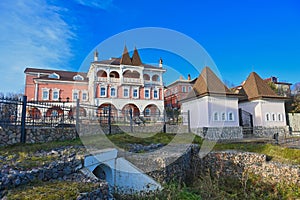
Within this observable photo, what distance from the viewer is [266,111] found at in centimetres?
1856

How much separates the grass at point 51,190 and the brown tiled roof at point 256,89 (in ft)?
60.6

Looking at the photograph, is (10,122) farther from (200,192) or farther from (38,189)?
(200,192)

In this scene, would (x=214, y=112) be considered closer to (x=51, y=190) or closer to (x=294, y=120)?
(x=294, y=120)

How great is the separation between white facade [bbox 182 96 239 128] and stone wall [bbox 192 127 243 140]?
0.34m

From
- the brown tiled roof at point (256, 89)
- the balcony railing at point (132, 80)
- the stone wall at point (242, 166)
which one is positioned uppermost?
the balcony railing at point (132, 80)

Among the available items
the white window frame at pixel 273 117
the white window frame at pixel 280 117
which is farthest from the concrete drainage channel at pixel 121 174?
the white window frame at pixel 280 117

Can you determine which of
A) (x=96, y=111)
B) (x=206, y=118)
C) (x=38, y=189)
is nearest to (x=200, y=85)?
(x=206, y=118)

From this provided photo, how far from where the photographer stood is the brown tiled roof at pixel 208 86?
16.6 m

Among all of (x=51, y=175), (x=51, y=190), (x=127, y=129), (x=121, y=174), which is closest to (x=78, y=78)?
(x=127, y=129)

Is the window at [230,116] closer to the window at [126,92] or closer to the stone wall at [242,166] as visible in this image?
the stone wall at [242,166]

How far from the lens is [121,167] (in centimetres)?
620

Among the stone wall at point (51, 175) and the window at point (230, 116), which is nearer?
the stone wall at point (51, 175)

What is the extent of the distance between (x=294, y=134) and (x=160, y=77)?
669 inches

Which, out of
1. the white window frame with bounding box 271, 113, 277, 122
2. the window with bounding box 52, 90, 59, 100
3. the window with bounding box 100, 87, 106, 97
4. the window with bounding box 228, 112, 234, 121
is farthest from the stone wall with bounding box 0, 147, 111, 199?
the window with bounding box 52, 90, 59, 100
